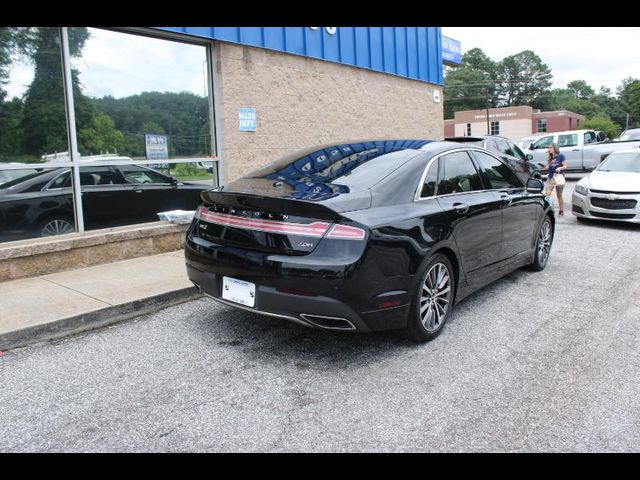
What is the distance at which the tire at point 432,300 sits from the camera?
404 cm

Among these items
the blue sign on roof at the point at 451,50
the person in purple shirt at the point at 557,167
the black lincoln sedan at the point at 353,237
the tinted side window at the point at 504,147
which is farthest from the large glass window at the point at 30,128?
the blue sign on roof at the point at 451,50

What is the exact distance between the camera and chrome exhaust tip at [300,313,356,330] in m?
3.64

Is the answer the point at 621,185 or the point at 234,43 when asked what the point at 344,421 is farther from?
the point at 621,185

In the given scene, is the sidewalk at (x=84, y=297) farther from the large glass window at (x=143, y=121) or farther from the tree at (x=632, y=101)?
the tree at (x=632, y=101)

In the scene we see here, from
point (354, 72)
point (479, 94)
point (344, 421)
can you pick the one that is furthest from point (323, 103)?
point (479, 94)

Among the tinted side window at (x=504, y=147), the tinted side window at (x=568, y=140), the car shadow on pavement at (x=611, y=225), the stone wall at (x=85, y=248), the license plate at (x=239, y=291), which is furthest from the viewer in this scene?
the tinted side window at (x=568, y=140)

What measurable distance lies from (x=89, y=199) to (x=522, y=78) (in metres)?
115

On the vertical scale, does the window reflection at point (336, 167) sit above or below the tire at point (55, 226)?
above

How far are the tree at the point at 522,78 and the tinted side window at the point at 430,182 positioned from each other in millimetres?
111379

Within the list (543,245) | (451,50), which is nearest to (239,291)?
(543,245)

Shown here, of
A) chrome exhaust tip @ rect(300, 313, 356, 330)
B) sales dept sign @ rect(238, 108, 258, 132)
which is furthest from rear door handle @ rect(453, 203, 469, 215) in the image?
sales dept sign @ rect(238, 108, 258, 132)

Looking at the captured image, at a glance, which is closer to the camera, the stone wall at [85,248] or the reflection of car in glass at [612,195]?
the stone wall at [85,248]

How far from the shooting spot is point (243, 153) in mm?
8570

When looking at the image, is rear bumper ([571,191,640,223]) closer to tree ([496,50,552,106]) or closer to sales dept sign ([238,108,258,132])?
sales dept sign ([238,108,258,132])
